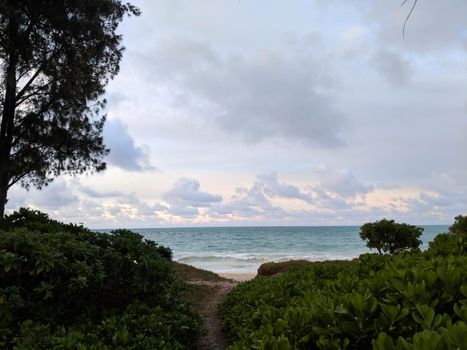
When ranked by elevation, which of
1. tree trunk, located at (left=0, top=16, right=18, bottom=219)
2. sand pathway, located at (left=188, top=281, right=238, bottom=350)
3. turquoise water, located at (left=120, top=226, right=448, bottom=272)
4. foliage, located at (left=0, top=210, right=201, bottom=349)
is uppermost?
tree trunk, located at (left=0, top=16, right=18, bottom=219)

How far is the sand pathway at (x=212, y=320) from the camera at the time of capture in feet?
22.8

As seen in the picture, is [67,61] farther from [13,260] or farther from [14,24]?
[13,260]

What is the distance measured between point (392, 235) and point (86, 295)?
15.6m

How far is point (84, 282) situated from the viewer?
450 cm

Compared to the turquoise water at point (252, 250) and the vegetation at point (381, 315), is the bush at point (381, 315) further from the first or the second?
the turquoise water at point (252, 250)

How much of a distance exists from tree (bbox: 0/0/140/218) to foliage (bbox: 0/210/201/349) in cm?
767

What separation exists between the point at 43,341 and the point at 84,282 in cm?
69

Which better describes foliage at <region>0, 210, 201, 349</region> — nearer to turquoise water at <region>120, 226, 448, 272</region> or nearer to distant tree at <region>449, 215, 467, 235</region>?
distant tree at <region>449, 215, 467, 235</region>

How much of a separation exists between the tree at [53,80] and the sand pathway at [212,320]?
19.2 ft

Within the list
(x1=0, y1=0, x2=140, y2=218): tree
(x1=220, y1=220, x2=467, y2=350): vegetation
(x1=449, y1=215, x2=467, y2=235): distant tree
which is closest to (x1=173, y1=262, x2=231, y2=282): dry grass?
(x1=0, y1=0, x2=140, y2=218): tree

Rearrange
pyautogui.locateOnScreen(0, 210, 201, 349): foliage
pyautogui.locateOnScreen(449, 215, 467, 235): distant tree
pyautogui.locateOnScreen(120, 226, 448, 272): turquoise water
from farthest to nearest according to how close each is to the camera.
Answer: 1. pyautogui.locateOnScreen(120, 226, 448, 272): turquoise water
2. pyautogui.locateOnScreen(449, 215, 467, 235): distant tree
3. pyautogui.locateOnScreen(0, 210, 201, 349): foliage

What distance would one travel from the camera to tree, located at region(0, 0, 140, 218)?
38.8 feet

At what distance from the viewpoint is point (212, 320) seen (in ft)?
31.0

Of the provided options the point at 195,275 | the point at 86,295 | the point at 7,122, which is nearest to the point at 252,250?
the point at 195,275
